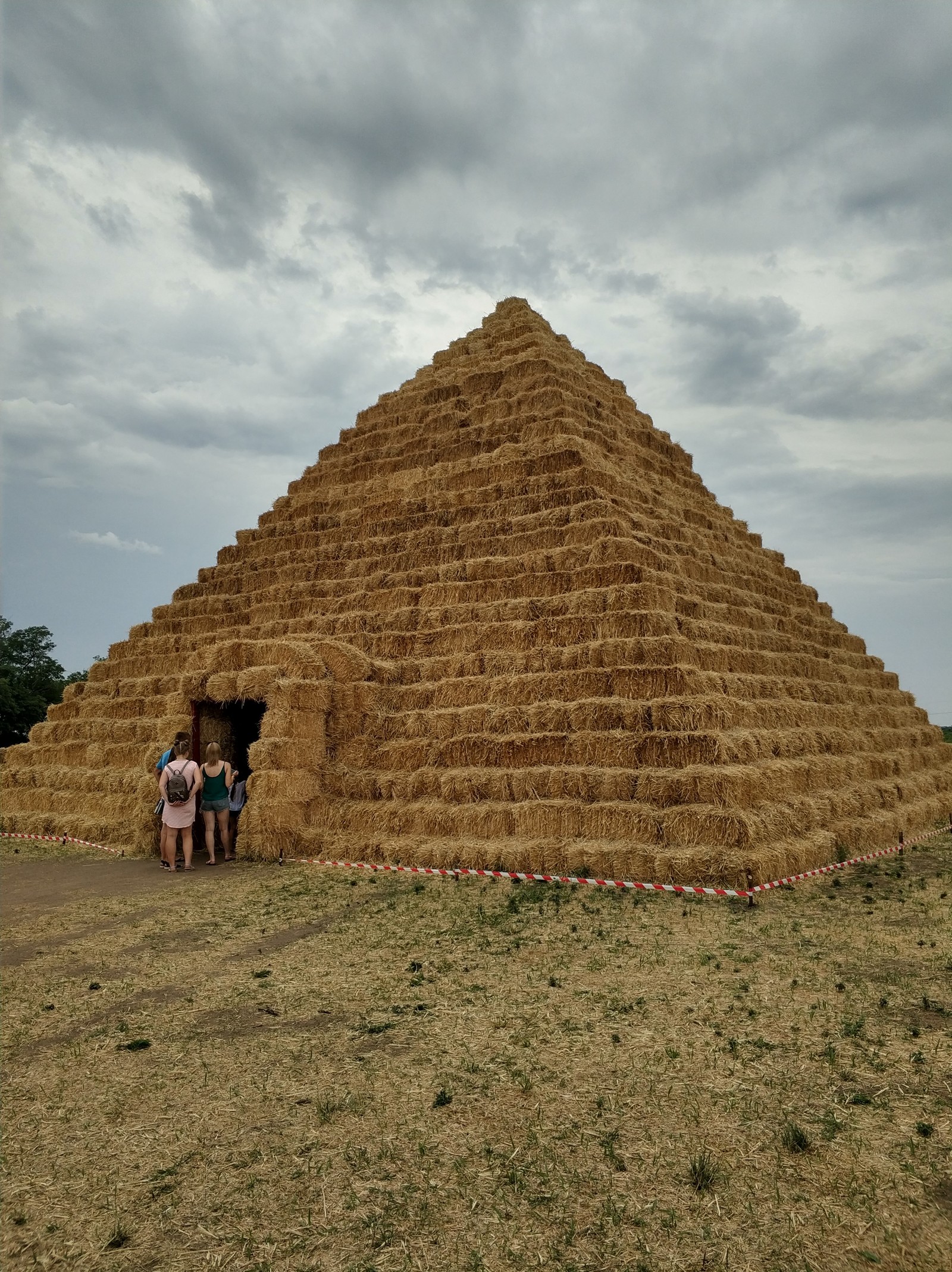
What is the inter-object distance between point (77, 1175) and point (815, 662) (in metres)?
17.1

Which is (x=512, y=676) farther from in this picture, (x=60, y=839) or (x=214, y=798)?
(x=60, y=839)

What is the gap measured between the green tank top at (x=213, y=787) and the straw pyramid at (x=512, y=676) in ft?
1.66

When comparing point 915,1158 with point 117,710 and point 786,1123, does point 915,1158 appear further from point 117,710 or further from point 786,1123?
point 117,710

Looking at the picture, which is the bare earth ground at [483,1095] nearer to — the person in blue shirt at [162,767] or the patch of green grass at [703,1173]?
the patch of green grass at [703,1173]

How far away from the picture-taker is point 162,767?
1409 cm

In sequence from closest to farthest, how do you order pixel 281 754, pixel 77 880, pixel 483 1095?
pixel 483 1095 < pixel 77 880 < pixel 281 754

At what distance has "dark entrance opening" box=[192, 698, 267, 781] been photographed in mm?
16156

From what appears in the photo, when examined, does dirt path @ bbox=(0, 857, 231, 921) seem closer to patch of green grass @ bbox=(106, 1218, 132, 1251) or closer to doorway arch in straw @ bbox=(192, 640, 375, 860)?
doorway arch in straw @ bbox=(192, 640, 375, 860)

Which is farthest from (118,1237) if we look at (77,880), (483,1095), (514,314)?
(514,314)

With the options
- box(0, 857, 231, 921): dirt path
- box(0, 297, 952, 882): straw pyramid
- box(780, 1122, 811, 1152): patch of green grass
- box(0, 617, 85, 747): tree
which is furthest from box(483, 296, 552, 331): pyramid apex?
box(0, 617, 85, 747): tree

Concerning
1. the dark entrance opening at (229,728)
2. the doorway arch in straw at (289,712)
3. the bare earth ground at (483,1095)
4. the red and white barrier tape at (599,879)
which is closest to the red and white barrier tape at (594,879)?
the red and white barrier tape at (599,879)

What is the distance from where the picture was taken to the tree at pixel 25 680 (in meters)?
Result: 43.2

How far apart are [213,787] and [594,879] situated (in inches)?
263

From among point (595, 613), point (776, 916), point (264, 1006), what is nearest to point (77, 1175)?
point (264, 1006)
